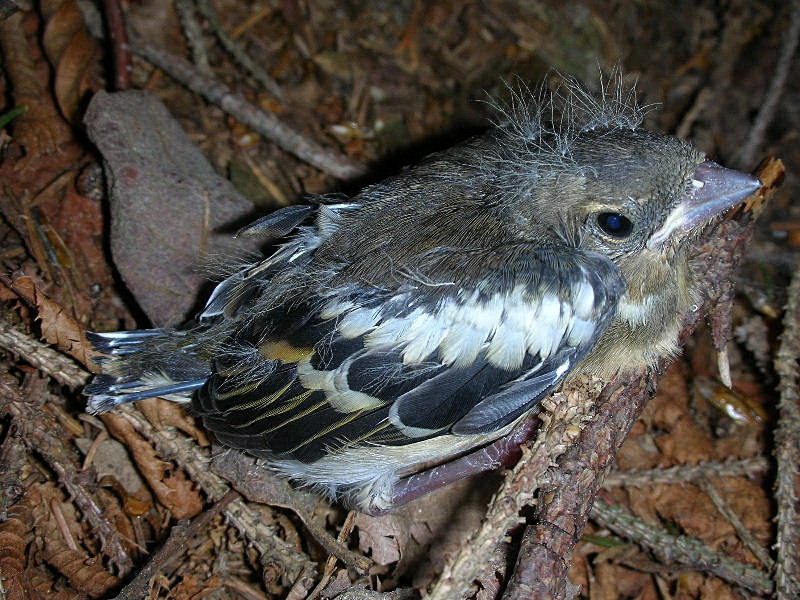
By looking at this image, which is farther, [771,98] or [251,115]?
[771,98]

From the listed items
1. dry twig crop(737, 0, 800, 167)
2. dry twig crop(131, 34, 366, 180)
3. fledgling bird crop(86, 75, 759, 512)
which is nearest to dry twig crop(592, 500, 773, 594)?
fledgling bird crop(86, 75, 759, 512)

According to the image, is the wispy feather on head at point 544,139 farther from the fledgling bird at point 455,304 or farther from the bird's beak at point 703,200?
the bird's beak at point 703,200

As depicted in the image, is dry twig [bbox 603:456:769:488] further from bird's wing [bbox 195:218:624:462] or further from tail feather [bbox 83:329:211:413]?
tail feather [bbox 83:329:211:413]

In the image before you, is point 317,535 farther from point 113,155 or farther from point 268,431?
point 113,155

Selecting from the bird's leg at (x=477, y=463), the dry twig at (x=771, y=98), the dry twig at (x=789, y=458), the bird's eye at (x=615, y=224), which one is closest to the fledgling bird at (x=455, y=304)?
the bird's eye at (x=615, y=224)

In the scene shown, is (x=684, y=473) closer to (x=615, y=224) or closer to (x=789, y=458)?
(x=789, y=458)

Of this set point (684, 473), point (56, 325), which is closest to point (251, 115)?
point (56, 325)
